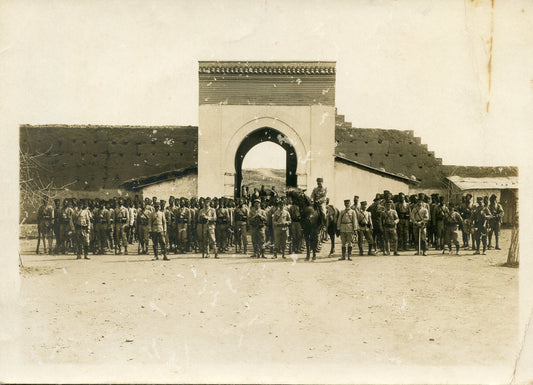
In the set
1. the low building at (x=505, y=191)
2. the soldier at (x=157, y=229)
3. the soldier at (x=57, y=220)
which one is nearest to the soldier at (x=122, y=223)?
the soldier at (x=157, y=229)

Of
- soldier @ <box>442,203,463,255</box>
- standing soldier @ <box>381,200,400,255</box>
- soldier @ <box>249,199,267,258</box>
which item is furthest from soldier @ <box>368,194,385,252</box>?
soldier @ <box>249,199,267,258</box>

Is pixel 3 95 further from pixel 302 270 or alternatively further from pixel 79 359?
pixel 302 270

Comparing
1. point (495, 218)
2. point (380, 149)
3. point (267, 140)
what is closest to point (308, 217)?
point (495, 218)

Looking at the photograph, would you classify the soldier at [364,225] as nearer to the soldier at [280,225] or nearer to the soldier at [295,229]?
the soldier at [295,229]

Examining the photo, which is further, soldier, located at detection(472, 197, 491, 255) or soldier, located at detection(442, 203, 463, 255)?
soldier, located at detection(442, 203, 463, 255)

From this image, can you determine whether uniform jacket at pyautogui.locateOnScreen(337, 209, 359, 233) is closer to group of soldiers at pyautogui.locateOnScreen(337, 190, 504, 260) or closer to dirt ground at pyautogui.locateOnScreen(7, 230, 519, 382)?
group of soldiers at pyautogui.locateOnScreen(337, 190, 504, 260)

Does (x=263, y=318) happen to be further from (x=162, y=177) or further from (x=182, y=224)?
(x=162, y=177)
